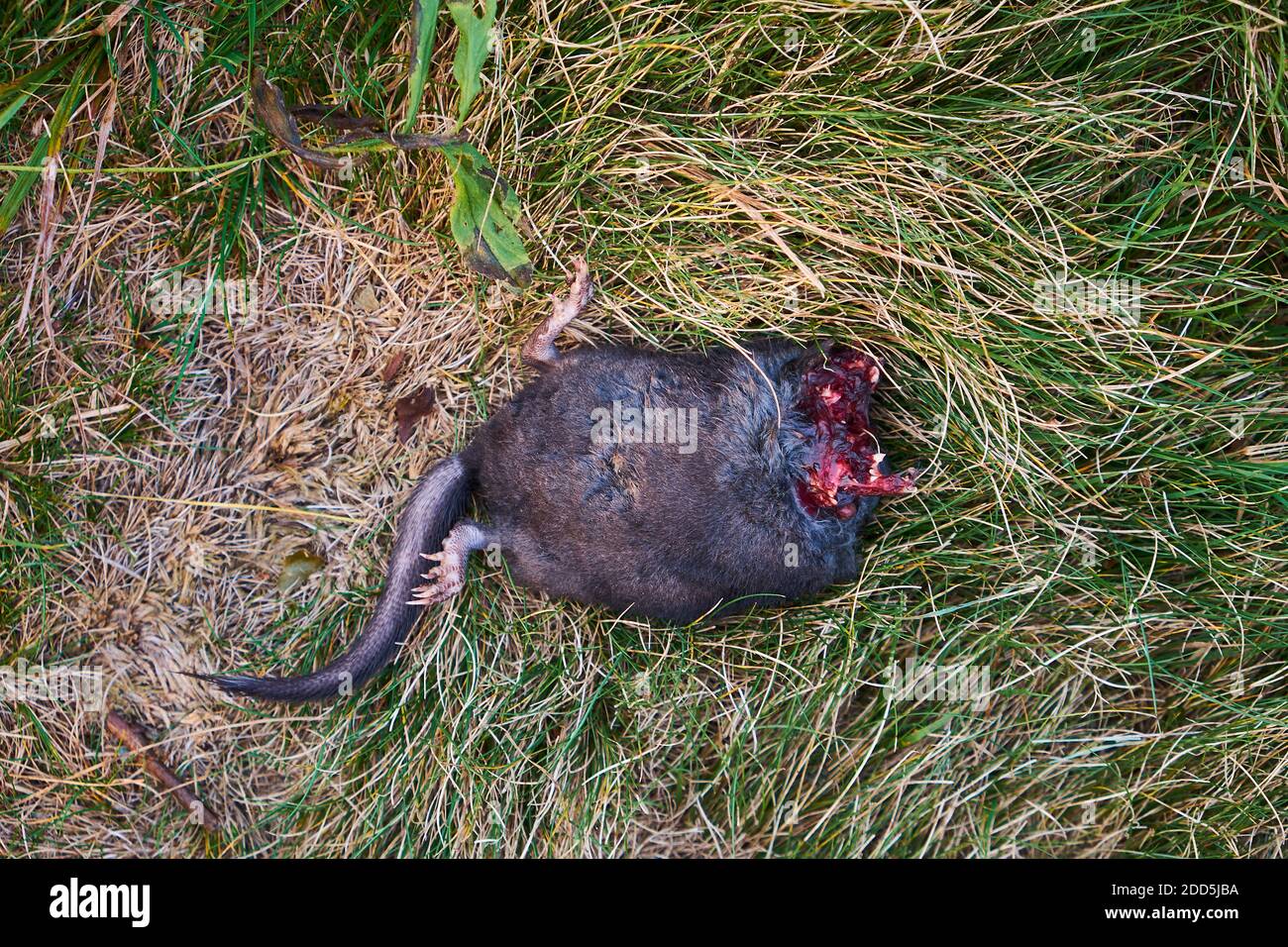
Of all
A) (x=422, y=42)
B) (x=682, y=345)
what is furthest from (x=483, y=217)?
(x=682, y=345)

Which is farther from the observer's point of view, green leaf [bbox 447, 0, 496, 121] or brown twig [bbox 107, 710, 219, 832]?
brown twig [bbox 107, 710, 219, 832]

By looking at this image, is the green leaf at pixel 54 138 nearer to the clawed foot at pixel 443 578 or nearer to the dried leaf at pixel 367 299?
the dried leaf at pixel 367 299

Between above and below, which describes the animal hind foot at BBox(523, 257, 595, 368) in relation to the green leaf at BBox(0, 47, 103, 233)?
below

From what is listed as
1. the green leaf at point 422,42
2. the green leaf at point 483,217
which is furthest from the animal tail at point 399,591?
the green leaf at point 422,42

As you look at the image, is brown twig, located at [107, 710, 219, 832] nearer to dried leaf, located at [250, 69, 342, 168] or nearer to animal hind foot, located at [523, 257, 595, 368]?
animal hind foot, located at [523, 257, 595, 368]

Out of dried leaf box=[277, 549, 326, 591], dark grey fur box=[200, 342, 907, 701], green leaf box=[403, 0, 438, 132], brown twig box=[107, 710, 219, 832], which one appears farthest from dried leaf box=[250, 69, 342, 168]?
brown twig box=[107, 710, 219, 832]

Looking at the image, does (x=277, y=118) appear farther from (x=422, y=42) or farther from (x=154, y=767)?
(x=154, y=767)
